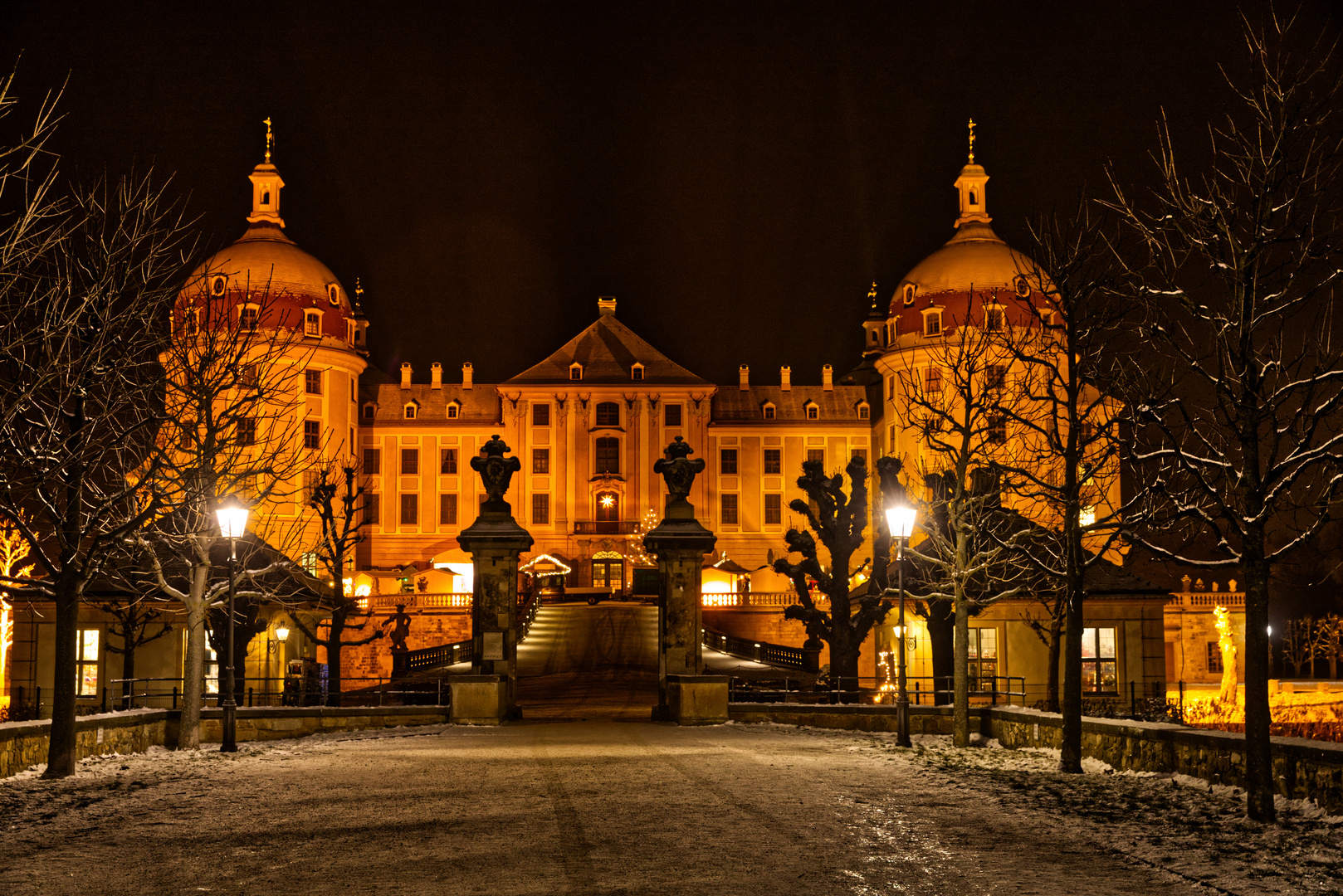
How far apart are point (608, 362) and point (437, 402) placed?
9.93 m

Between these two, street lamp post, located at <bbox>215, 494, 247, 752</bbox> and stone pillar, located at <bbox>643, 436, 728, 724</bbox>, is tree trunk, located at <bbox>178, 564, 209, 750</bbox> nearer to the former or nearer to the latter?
street lamp post, located at <bbox>215, 494, 247, 752</bbox>

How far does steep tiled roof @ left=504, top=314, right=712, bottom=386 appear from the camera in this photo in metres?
72.7

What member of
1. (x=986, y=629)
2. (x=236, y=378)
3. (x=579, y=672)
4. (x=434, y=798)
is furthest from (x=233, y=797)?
(x=579, y=672)

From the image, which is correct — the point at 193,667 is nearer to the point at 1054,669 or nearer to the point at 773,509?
the point at 1054,669

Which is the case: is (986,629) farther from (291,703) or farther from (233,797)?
(233,797)

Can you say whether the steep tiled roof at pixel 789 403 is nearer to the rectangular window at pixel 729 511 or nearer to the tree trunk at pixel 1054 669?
the rectangular window at pixel 729 511

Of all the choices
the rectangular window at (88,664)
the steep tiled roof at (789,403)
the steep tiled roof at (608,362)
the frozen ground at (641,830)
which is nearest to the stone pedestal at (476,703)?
the frozen ground at (641,830)

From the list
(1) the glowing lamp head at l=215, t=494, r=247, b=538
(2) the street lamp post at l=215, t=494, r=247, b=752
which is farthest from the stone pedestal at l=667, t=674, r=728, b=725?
(1) the glowing lamp head at l=215, t=494, r=247, b=538

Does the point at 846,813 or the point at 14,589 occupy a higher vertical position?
the point at 14,589

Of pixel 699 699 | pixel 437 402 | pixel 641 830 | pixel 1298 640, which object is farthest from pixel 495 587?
pixel 437 402

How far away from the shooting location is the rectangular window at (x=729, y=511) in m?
73.2

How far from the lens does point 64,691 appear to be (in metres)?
14.0

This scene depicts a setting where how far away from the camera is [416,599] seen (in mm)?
57531

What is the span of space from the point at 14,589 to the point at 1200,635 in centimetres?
4498
